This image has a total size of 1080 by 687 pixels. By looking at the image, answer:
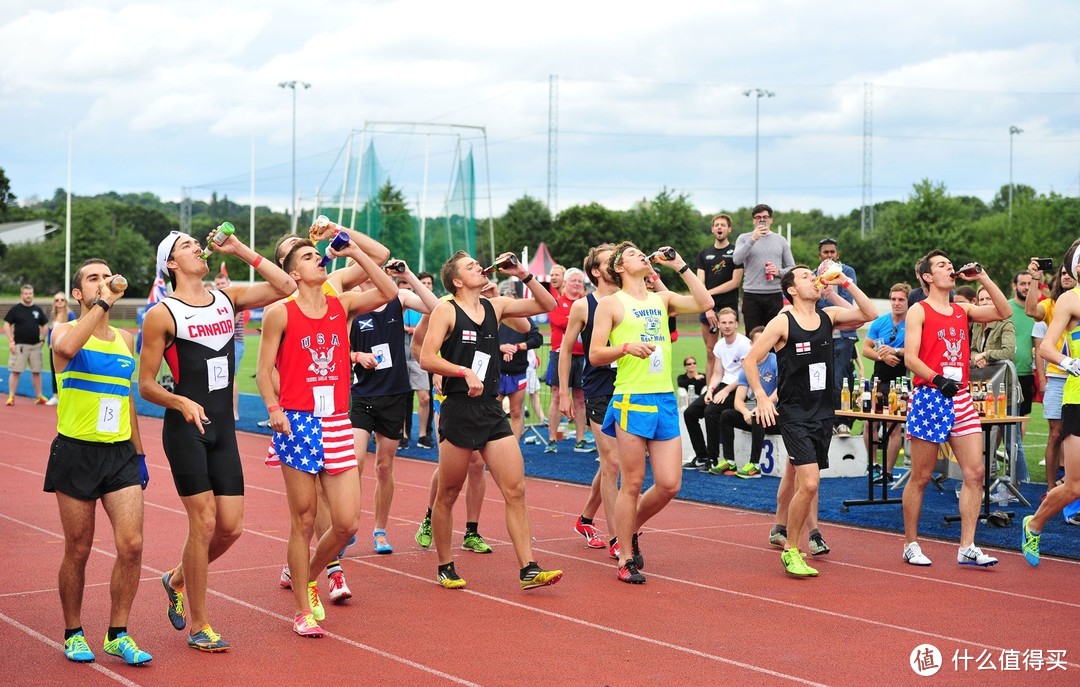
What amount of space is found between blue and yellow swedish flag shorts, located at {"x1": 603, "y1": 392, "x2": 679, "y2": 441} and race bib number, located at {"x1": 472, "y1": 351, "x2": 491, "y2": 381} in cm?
93

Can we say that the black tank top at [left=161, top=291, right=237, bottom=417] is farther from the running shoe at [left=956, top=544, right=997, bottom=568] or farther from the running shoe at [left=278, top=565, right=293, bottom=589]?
the running shoe at [left=956, top=544, right=997, bottom=568]

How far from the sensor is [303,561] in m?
6.31

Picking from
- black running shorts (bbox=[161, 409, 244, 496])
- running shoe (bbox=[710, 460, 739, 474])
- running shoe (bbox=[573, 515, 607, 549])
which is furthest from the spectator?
black running shorts (bbox=[161, 409, 244, 496])

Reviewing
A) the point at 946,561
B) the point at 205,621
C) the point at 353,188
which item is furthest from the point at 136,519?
the point at 353,188

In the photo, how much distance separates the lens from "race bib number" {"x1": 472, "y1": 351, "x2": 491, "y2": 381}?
7.53 m

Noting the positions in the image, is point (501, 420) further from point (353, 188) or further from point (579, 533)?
point (353, 188)

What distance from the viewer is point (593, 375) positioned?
28.9 feet

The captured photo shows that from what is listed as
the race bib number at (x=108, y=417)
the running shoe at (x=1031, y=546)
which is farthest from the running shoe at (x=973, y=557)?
the race bib number at (x=108, y=417)

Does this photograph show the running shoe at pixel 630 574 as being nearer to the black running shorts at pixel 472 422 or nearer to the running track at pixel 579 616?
the running track at pixel 579 616

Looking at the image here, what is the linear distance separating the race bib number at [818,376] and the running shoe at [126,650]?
454cm

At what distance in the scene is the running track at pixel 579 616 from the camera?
557 cm

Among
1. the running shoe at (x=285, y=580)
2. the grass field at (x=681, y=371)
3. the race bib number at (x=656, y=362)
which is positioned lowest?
the running shoe at (x=285, y=580)

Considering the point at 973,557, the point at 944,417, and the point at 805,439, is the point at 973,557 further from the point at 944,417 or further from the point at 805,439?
the point at 805,439

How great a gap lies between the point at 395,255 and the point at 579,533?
1159 inches
